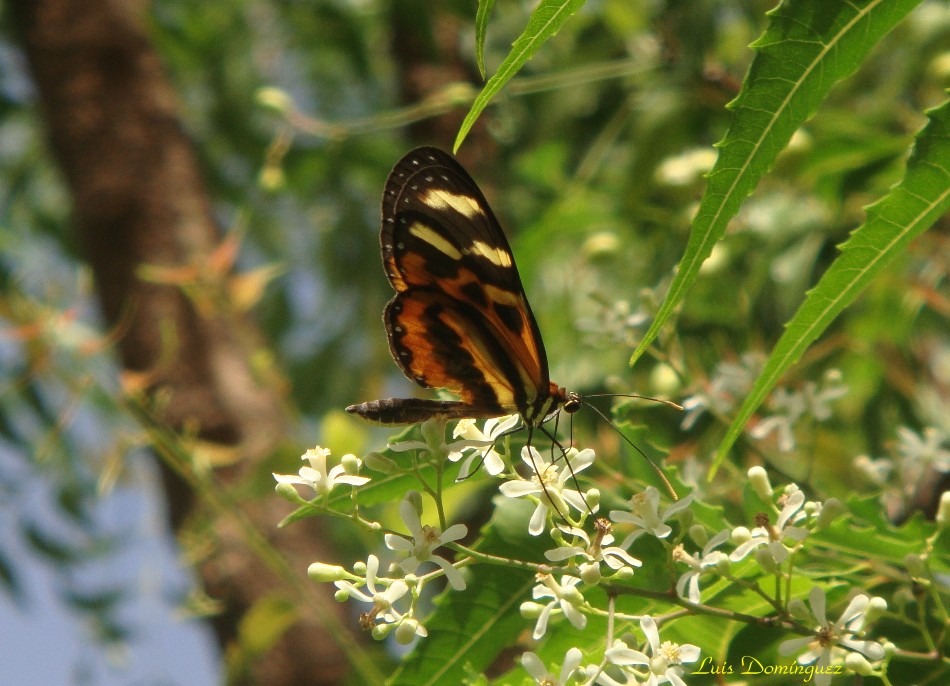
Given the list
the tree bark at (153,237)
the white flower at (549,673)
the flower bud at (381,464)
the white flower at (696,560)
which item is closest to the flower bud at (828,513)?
the white flower at (696,560)

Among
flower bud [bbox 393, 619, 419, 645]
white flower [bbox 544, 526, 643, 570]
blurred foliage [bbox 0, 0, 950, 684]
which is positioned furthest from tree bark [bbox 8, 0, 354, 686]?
white flower [bbox 544, 526, 643, 570]

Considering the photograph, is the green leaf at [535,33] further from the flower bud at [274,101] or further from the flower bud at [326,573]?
the flower bud at [274,101]

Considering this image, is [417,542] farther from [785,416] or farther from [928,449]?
[928,449]

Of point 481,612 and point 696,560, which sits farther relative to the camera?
point 481,612

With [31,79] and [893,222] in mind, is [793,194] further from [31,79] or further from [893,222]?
[31,79]

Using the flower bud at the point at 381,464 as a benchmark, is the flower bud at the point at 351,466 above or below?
above

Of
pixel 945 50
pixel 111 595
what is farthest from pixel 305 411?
pixel 945 50

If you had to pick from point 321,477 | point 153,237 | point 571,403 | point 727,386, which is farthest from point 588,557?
point 153,237
